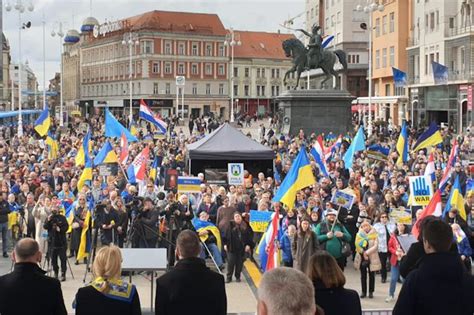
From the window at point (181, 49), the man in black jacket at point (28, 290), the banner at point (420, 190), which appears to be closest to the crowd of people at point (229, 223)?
the banner at point (420, 190)

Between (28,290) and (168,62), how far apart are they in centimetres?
10107

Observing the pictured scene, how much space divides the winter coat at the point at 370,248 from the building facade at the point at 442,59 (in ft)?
129

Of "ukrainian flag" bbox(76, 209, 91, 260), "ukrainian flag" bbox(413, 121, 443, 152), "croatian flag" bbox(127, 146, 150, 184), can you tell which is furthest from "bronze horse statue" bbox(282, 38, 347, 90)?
"ukrainian flag" bbox(76, 209, 91, 260)

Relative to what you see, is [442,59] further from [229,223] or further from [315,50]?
[229,223]

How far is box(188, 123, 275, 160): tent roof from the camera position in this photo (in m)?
21.8

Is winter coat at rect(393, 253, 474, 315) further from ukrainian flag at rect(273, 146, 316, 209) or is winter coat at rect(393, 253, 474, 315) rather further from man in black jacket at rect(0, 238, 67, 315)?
ukrainian flag at rect(273, 146, 316, 209)

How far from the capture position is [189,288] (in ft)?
18.5

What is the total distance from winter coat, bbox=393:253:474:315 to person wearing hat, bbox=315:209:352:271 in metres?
7.01

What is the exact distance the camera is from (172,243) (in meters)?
13.7

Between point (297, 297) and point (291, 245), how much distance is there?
9119 mm

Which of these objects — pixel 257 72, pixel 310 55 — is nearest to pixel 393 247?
pixel 310 55

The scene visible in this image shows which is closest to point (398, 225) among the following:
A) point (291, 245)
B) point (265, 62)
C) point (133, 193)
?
point (291, 245)

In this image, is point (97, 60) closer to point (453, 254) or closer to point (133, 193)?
point (133, 193)

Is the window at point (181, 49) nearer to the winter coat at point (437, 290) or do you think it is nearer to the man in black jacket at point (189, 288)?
the man in black jacket at point (189, 288)
